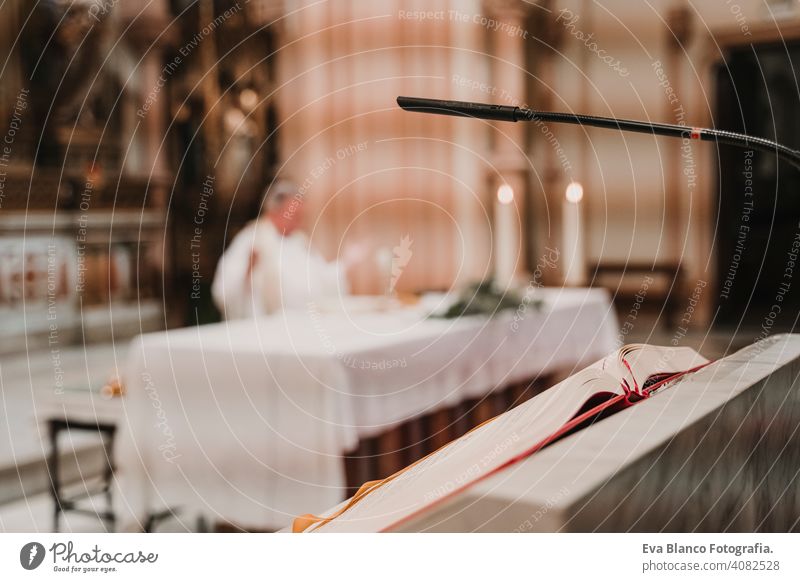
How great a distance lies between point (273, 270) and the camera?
9.27 ft

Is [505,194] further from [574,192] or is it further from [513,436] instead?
[513,436]

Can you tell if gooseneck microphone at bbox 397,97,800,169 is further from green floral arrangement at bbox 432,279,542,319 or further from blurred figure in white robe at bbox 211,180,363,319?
blurred figure in white robe at bbox 211,180,363,319

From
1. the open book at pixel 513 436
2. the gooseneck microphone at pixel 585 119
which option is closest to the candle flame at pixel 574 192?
the gooseneck microphone at pixel 585 119

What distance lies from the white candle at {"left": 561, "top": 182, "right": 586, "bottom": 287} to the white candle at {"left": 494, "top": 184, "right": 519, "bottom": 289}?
1.06ft

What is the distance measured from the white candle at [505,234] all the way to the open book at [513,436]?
10.0 ft

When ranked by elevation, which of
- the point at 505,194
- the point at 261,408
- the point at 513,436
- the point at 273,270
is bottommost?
the point at 261,408

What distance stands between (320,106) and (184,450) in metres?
2.59

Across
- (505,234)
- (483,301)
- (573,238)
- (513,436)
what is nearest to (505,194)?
(505,234)

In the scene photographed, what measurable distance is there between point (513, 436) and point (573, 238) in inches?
172

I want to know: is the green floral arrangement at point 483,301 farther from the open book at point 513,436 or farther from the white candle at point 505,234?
the white candle at point 505,234

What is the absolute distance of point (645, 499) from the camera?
0.72 metres

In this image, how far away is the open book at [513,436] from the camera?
71 cm

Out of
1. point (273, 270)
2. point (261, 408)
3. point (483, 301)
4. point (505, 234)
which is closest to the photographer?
point (261, 408)

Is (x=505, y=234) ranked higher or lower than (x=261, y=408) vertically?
higher
